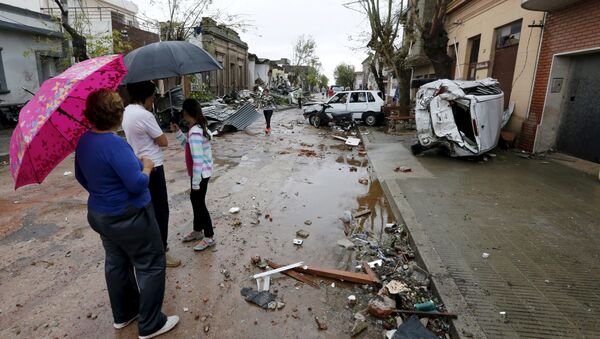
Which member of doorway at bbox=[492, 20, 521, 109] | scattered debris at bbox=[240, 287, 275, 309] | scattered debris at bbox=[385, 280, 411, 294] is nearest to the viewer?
scattered debris at bbox=[240, 287, 275, 309]

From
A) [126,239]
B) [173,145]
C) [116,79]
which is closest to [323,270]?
[126,239]

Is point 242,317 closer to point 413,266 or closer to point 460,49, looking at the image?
point 413,266

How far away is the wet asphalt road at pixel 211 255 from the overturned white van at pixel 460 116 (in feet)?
7.59

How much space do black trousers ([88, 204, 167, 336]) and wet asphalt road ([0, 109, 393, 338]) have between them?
211 millimetres

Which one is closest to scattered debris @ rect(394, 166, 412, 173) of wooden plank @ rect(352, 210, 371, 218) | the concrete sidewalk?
the concrete sidewalk

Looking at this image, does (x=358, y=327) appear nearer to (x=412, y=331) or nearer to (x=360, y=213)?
(x=412, y=331)

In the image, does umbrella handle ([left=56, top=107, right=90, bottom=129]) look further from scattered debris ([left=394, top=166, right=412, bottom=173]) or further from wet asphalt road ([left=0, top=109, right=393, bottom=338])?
scattered debris ([left=394, top=166, right=412, bottom=173])

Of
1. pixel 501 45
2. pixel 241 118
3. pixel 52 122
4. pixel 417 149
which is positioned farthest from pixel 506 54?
pixel 52 122

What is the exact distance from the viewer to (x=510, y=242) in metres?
4.07

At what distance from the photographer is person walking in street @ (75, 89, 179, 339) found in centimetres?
225

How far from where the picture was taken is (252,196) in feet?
20.9

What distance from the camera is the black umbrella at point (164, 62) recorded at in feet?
10.6

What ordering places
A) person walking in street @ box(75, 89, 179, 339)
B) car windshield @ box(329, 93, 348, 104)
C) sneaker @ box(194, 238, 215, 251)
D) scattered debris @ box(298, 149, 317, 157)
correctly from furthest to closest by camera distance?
car windshield @ box(329, 93, 348, 104) → scattered debris @ box(298, 149, 317, 157) → sneaker @ box(194, 238, 215, 251) → person walking in street @ box(75, 89, 179, 339)

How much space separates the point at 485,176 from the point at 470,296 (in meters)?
4.72
